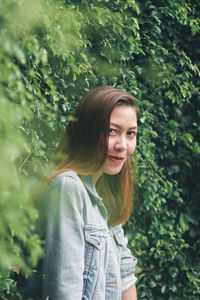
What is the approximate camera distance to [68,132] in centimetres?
179

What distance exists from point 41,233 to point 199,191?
203 centimetres

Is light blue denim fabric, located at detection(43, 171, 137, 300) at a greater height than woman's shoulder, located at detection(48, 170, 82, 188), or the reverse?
woman's shoulder, located at detection(48, 170, 82, 188)

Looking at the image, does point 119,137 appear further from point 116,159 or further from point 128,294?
point 128,294

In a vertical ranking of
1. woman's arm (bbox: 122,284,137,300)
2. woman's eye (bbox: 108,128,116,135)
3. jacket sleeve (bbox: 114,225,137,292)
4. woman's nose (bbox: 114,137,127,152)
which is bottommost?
woman's arm (bbox: 122,284,137,300)

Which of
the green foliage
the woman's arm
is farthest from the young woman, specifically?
the green foliage

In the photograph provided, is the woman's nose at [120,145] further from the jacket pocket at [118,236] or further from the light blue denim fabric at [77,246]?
the jacket pocket at [118,236]

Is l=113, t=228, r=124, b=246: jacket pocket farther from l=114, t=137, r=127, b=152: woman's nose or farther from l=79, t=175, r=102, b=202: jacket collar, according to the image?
l=114, t=137, r=127, b=152: woman's nose

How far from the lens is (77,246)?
1.51 meters

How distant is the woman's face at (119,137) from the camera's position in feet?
5.72

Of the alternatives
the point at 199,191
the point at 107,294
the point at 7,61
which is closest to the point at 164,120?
the point at 199,191

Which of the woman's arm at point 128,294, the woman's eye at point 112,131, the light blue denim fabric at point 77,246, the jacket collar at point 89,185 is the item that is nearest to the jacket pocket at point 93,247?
the light blue denim fabric at point 77,246

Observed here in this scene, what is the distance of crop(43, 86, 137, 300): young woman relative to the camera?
4.84 feet

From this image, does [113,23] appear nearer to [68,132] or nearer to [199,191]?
[68,132]

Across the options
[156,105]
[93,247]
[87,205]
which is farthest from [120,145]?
[156,105]
